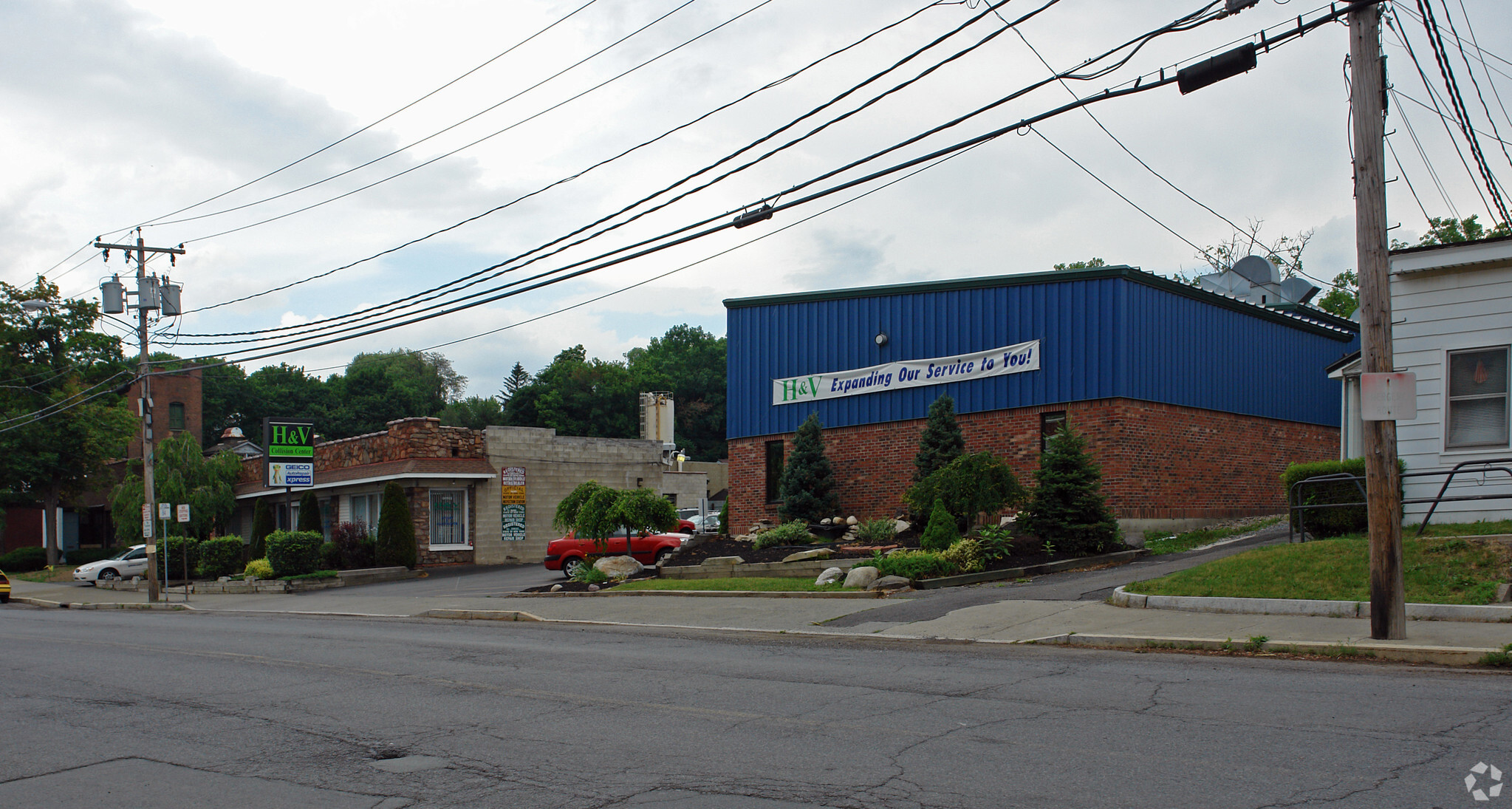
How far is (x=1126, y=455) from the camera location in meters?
23.3

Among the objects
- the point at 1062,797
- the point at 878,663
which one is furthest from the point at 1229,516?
the point at 1062,797

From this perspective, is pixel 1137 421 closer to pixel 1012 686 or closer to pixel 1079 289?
pixel 1079 289

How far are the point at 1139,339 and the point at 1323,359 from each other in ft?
34.9

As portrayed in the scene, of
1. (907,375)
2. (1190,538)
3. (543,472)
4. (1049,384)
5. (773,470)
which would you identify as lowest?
(1190,538)

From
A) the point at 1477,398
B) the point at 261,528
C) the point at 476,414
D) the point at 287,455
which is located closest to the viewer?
the point at 1477,398

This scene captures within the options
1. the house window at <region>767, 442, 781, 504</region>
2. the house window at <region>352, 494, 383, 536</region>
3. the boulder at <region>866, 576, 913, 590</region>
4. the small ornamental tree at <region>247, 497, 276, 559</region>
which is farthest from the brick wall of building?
the small ornamental tree at <region>247, 497, 276, 559</region>

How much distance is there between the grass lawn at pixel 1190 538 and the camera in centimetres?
2186

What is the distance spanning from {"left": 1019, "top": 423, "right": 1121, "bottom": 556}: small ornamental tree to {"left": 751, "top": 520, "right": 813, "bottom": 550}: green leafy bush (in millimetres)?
6093

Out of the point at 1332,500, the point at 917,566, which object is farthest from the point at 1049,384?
the point at 1332,500

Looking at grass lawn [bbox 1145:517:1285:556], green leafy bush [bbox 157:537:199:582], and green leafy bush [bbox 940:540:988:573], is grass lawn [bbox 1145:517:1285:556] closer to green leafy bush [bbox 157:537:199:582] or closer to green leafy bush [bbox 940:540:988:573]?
green leafy bush [bbox 940:540:988:573]

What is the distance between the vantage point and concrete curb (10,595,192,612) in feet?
93.3

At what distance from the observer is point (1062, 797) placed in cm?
579

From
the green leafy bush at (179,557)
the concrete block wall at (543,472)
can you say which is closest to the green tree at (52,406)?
the green leafy bush at (179,557)

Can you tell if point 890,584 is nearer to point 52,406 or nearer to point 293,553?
point 293,553
